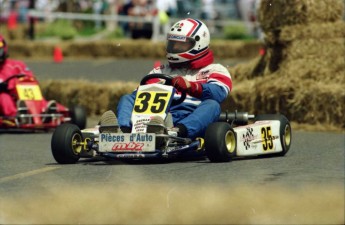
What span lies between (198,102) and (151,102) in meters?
Result: 0.52

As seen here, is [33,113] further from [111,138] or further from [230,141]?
[230,141]

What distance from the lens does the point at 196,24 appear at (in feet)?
34.3

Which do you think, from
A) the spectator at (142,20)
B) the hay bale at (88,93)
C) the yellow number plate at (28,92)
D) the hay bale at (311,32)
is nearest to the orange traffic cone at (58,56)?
the spectator at (142,20)

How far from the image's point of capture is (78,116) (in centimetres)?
1398

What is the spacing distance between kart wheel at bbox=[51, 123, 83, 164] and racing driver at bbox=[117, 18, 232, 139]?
1.34 feet

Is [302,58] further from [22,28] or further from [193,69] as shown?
[22,28]

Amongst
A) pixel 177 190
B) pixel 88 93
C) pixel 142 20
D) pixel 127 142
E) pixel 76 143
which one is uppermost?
pixel 177 190

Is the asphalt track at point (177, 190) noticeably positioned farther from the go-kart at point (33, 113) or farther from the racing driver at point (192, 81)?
the go-kart at point (33, 113)

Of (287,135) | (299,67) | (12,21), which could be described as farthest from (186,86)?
(12,21)

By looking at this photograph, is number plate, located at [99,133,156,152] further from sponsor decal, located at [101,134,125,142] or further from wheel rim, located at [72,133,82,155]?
wheel rim, located at [72,133,82,155]

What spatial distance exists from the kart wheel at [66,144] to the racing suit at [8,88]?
4086mm

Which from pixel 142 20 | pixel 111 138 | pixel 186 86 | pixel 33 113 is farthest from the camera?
pixel 142 20

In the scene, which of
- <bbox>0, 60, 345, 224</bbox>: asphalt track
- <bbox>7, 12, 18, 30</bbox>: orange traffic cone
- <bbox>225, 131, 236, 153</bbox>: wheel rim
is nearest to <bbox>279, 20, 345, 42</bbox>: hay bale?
<bbox>0, 60, 345, 224</bbox>: asphalt track

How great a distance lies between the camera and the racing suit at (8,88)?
13.6 meters
